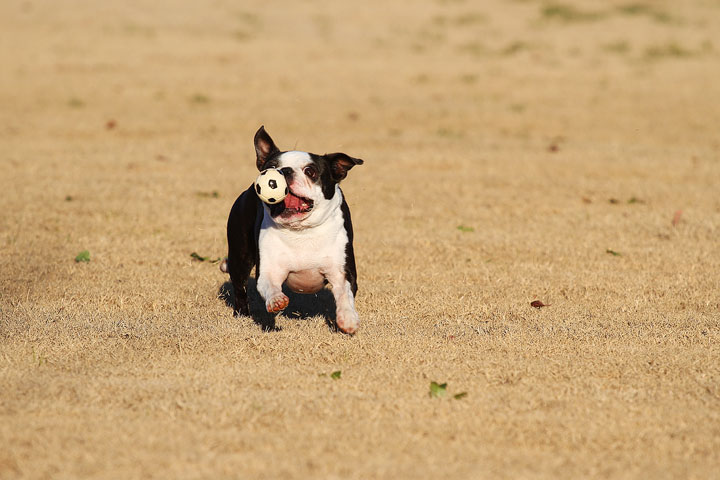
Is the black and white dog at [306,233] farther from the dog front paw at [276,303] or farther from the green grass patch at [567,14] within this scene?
the green grass patch at [567,14]

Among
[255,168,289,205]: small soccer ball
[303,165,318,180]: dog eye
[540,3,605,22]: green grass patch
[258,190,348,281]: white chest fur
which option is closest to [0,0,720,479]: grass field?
[258,190,348,281]: white chest fur

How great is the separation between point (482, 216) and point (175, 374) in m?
6.38

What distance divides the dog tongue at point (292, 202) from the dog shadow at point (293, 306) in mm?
1070

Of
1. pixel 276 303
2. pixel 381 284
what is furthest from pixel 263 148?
pixel 381 284

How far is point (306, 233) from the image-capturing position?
6.57 meters

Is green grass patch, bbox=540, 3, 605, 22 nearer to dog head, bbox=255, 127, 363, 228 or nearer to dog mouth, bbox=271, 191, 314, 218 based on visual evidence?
dog head, bbox=255, 127, 363, 228

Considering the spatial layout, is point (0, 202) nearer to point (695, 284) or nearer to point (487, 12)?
point (695, 284)

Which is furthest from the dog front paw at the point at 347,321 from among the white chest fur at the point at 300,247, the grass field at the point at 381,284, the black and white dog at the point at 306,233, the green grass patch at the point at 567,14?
the green grass patch at the point at 567,14

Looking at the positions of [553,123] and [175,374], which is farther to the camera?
[553,123]

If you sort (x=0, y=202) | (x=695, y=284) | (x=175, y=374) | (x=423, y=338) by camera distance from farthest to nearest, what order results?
(x=0, y=202)
(x=695, y=284)
(x=423, y=338)
(x=175, y=374)

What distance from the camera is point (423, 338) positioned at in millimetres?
6758

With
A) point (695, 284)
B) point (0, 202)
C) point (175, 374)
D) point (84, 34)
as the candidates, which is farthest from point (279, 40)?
point (175, 374)

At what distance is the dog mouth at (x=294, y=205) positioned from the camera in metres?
6.37

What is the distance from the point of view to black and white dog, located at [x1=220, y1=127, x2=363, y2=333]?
6.37m
